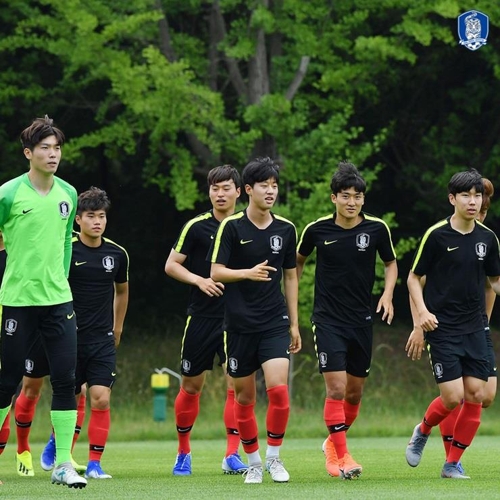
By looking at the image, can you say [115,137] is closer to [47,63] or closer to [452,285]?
[47,63]

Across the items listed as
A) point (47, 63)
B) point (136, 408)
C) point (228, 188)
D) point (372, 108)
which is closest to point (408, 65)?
point (372, 108)

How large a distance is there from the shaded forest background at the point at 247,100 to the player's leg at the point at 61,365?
38.3 ft

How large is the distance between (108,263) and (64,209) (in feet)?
7.07

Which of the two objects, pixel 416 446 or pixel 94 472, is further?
pixel 416 446

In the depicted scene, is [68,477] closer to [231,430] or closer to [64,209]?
[64,209]

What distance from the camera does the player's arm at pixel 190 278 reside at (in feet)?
33.6

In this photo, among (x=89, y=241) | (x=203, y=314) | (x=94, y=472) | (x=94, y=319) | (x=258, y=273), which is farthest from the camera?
(x=203, y=314)

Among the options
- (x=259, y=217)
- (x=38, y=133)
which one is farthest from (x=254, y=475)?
(x=38, y=133)

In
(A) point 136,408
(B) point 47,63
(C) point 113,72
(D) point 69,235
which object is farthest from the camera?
(B) point 47,63

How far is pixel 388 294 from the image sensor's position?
10750 mm

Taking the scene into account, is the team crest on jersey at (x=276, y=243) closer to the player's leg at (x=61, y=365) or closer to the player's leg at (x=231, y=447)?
the player's leg at (x=231, y=447)

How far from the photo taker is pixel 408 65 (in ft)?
87.1

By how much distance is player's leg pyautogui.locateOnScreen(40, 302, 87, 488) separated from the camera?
365 inches

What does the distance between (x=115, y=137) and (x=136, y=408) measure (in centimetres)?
445
